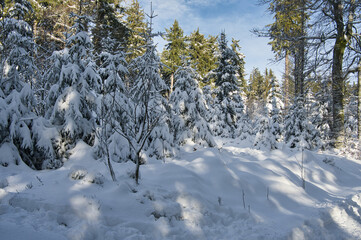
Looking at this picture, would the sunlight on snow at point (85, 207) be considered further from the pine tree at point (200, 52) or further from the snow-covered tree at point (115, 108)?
the pine tree at point (200, 52)

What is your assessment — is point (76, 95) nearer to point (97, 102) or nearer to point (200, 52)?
point (97, 102)

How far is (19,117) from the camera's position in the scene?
6.16 metres

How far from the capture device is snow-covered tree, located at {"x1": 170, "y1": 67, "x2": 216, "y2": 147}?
11.1 meters

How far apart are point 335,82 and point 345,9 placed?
278 centimetres

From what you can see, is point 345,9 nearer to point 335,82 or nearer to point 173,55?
point 335,82

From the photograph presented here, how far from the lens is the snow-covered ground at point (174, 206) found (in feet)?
8.79

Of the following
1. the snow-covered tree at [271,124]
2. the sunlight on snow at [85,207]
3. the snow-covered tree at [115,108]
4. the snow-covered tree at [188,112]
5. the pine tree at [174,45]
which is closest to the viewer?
the sunlight on snow at [85,207]

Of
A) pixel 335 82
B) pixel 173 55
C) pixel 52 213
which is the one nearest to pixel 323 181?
pixel 335 82

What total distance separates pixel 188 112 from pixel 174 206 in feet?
25.9

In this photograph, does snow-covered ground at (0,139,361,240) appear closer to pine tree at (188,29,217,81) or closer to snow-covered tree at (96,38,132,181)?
snow-covered tree at (96,38,132,181)

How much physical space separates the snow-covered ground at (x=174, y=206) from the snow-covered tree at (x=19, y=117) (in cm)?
55

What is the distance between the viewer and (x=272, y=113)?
22.8m

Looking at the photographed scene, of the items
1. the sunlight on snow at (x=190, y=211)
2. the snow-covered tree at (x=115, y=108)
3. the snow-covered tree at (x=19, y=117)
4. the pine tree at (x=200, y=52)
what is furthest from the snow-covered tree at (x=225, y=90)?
the sunlight on snow at (x=190, y=211)

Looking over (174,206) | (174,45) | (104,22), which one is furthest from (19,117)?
(174,45)
